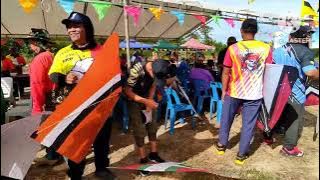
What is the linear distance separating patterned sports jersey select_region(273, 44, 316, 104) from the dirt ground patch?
622mm

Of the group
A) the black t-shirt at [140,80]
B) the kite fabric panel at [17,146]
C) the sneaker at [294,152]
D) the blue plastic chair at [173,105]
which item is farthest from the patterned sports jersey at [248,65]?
the kite fabric panel at [17,146]

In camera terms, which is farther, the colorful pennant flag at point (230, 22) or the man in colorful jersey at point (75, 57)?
the colorful pennant flag at point (230, 22)

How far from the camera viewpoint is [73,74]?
10.4 feet

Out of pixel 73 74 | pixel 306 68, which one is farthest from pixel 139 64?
pixel 306 68

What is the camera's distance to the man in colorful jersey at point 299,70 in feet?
14.0

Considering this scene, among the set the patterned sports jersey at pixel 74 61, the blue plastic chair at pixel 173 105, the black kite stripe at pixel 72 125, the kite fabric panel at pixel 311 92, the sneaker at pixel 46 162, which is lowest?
the sneaker at pixel 46 162

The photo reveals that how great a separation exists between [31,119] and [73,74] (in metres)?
1.04

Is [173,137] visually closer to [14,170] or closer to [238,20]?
[238,20]

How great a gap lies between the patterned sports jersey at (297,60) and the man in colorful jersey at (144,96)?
4.92ft

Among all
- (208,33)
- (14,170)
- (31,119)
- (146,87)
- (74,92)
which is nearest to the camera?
(14,170)

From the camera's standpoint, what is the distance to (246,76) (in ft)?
14.5

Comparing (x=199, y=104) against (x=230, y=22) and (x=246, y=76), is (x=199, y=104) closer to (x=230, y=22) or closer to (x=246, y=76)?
(x=230, y=22)

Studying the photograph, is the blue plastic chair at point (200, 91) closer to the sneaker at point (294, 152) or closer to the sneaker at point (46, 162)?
the sneaker at point (294, 152)

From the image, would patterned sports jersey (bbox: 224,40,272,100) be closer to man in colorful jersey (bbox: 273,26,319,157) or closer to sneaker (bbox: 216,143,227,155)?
man in colorful jersey (bbox: 273,26,319,157)
